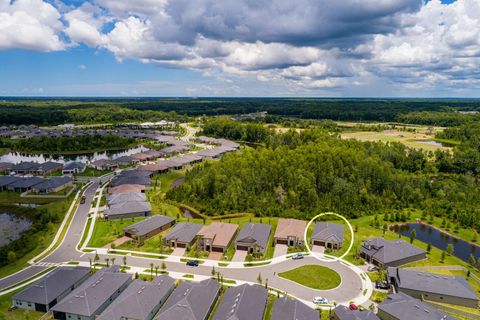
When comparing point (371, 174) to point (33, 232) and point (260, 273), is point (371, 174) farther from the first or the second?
point (33, 232)

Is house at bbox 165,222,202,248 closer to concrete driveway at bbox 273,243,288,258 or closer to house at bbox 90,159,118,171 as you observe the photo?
concrete driveway at bbox 273,243,288,258

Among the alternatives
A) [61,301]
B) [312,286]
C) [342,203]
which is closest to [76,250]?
[61,301]

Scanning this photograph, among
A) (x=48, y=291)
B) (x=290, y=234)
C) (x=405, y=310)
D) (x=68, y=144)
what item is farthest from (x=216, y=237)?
(x=68, y=144)

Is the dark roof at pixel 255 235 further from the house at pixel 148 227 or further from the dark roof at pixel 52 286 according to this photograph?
the dark roof at pixel 52 286

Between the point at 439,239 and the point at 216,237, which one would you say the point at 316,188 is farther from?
the point at 216,237

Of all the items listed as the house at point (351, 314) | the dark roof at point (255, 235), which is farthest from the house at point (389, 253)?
the dark roof at point (255, 235)

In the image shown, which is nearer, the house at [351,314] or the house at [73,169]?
the house at [351,314]
